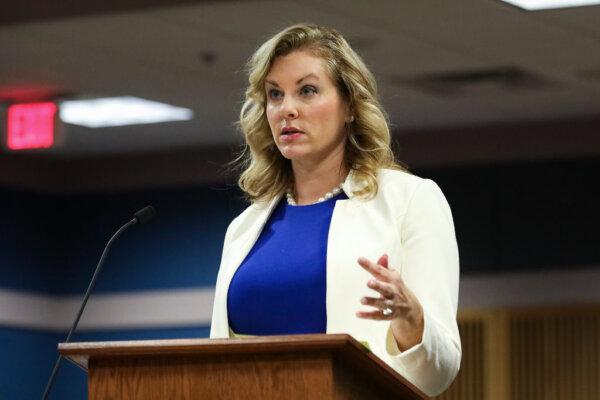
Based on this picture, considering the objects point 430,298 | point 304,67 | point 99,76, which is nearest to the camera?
point 430,298

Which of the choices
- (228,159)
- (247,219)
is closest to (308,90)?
(247,219)

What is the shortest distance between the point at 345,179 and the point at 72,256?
8878 mm

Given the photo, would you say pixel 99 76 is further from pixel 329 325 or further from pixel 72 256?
pixel 329 325

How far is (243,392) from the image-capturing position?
207 centimetres

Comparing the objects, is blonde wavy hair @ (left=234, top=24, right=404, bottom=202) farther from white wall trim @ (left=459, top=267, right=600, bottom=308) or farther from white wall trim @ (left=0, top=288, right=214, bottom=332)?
white wall trim @ (left=0, top=288, right=214, bottom=332)

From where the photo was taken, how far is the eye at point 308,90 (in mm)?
2664

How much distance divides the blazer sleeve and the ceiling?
13.7 feet

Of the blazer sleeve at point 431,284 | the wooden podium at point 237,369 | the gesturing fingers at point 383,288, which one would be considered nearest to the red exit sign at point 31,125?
the blazer sleeve at point 431,284

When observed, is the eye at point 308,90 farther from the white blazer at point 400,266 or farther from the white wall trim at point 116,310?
the white wall trim at point 116,310

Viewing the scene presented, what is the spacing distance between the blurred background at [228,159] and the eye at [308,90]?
3.96 metres

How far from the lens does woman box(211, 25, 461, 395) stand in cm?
242

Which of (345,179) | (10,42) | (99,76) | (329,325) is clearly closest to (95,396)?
(329,325)

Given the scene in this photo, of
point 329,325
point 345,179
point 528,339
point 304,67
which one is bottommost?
point 329,325

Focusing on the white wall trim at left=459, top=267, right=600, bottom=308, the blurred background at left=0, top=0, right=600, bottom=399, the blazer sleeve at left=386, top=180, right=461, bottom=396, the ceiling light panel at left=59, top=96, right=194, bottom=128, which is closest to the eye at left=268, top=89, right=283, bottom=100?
the blazer sleeve at left=386, top=180, right=461, bottom=396
